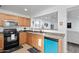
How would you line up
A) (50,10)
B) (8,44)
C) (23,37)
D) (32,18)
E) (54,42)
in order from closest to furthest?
(54,42) < (8,44) < (50,10) < (23,37) < (32,18)

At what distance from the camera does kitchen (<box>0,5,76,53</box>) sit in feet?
7.69

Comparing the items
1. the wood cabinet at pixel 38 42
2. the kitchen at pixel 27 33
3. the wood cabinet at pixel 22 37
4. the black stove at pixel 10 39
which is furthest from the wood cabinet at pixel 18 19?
the wood cabinet at pixel 38 42

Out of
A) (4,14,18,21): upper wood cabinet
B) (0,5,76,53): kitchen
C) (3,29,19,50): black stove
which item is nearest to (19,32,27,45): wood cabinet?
(0,5,76,53): kitchen

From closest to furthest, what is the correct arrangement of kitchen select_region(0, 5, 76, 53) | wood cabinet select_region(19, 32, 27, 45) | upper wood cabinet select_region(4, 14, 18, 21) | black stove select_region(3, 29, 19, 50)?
kitchen select_region(0, 5, 76, 53) < black stove select_region(3, 29, 19, 50) < upper wood cabinet select_region(4, 14, 18, 21) < wood cabinet select_region(19, 32, 27, 45)

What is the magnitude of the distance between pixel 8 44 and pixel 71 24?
14.7 ft

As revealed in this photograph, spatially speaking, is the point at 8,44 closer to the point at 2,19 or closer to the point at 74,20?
the point at 2,19

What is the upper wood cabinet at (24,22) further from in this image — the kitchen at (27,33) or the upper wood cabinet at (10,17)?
the upper wood cabinet at (10,17)

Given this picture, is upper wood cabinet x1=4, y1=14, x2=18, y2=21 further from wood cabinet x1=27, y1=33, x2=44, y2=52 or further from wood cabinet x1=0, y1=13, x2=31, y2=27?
wood cabinet x1=27, y1=33, x2=44, y2=52

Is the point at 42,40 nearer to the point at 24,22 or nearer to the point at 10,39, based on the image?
the point at 10,39

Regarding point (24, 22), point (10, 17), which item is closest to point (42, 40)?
point (10, 17)

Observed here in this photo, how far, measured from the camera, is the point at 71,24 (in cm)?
553

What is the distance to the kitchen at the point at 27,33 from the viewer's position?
2.34 metres
